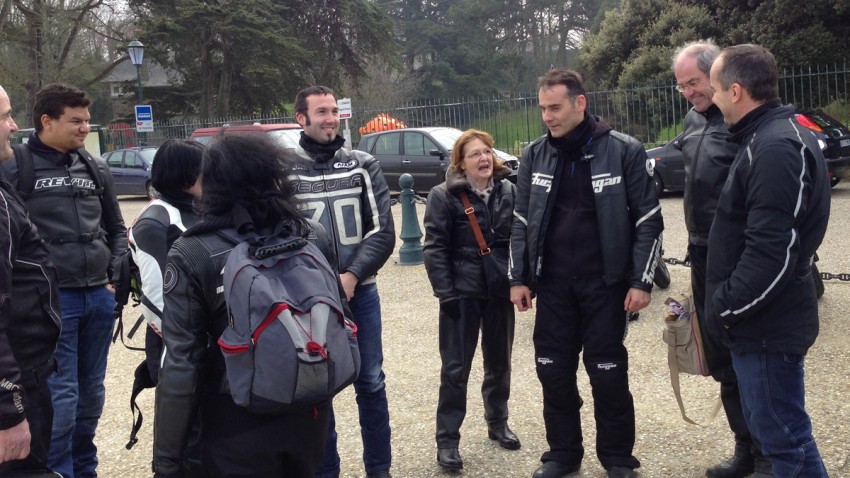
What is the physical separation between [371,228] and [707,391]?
2556mm

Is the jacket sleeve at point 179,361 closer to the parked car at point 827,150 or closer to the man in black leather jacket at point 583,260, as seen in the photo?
the man in black leather jacket at point 583,260

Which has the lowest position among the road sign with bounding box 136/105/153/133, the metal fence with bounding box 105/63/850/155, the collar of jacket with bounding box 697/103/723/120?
the collar of jacket with bounding box 697/103/723/120

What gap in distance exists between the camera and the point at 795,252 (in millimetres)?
3098

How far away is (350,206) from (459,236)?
76 cm

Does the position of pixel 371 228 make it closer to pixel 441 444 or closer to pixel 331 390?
pixel 441 444

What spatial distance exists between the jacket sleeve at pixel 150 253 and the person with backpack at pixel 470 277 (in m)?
1.63

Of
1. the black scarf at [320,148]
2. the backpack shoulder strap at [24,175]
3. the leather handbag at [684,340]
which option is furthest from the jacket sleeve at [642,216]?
the backpack shoulder strap at [24,175]

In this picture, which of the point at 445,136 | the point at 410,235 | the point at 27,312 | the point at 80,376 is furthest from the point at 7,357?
the point at 445,136

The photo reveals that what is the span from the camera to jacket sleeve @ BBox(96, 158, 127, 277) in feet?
14.5

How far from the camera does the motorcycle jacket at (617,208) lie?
157 inches

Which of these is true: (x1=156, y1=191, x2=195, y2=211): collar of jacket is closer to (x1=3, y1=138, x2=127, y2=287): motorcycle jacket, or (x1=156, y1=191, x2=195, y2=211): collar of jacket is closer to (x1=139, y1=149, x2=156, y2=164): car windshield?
(x1=3, y1=138, x2=127, y2=287): motorcycle jacket

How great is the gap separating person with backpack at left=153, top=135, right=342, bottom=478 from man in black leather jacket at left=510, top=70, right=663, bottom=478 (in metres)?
1.74

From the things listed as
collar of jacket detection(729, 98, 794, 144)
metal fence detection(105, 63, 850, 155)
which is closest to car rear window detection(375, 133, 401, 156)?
metal fence detection(105, 63, 850, 155)

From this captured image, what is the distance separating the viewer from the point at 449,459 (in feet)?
14.4
